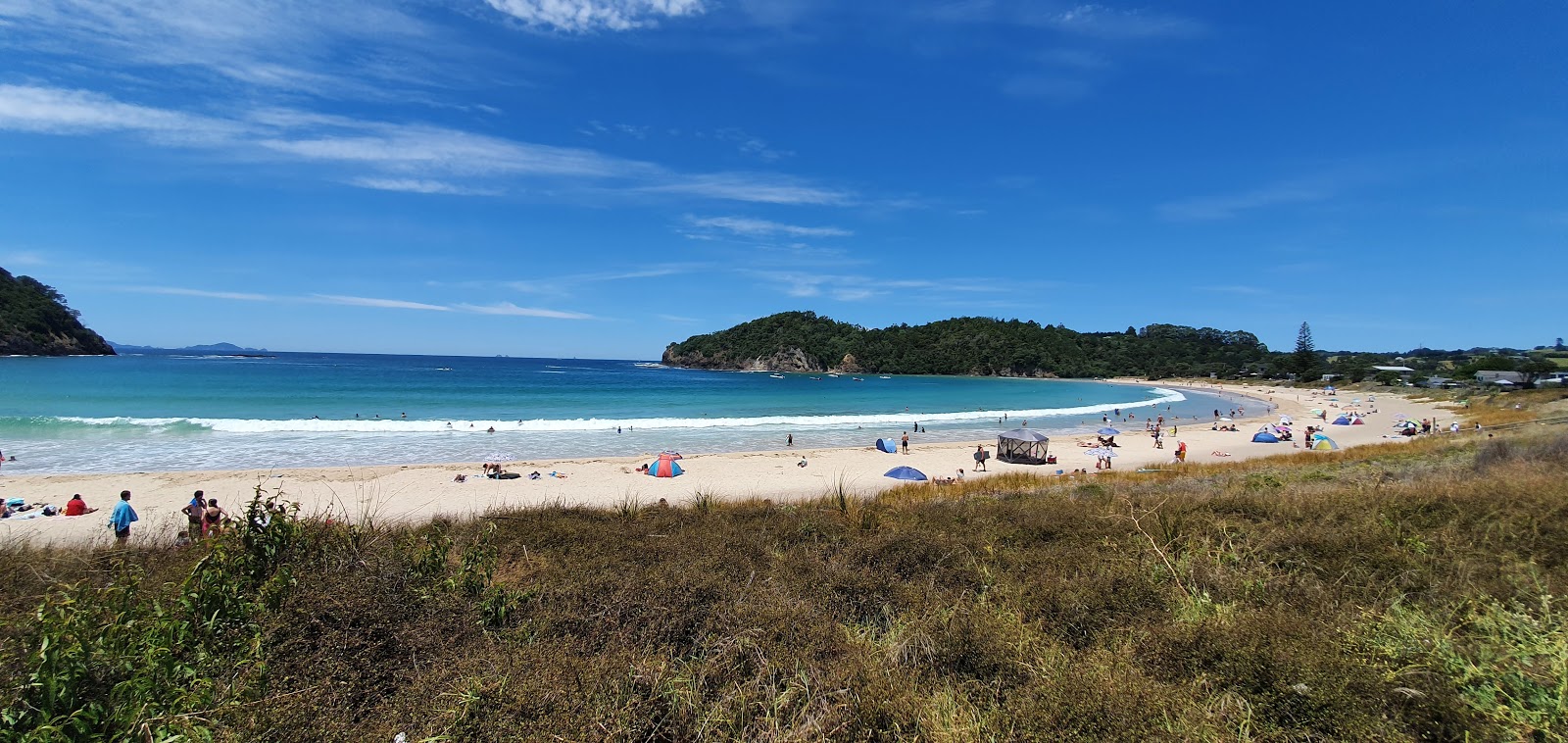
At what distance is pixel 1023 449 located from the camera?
81.7 ft

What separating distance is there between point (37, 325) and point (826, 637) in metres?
175

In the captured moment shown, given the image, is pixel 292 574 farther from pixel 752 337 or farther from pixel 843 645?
pixel 752 337

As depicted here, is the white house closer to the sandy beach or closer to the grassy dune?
the sandy beach

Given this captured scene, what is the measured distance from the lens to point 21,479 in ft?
59.9

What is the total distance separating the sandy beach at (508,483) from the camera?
46.3 ft

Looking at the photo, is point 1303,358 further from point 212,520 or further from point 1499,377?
point 212,520

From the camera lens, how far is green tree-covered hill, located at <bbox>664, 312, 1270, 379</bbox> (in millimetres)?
145875

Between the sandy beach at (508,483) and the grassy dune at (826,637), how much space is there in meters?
5.87

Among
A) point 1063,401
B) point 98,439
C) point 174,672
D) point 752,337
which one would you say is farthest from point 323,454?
point 752,337

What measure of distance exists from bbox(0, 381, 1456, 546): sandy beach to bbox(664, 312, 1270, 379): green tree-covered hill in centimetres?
12433

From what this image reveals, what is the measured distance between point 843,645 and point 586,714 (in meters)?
1.56

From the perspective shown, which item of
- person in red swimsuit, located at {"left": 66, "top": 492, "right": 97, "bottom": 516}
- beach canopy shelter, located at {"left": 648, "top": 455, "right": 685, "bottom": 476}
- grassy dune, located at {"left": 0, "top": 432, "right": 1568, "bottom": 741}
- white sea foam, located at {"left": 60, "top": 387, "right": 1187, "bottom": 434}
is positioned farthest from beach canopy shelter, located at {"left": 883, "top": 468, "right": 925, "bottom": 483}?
person in red swimsuit, located at {"left": 66, "top": 492, "right": 97, "bottom": 516}

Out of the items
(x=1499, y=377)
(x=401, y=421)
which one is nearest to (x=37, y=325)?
(x=401, y=421)

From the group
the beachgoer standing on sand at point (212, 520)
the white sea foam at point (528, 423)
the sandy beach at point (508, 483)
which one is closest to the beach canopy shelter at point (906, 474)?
the sandy beach at point (508, 483)
